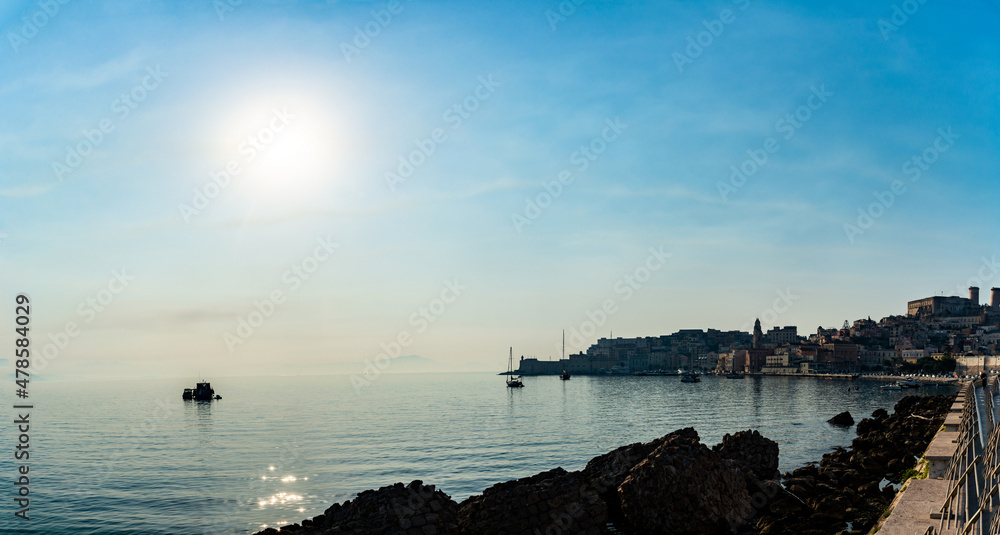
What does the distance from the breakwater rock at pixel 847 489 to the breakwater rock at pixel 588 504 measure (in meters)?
1.03

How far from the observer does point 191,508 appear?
26094 mm

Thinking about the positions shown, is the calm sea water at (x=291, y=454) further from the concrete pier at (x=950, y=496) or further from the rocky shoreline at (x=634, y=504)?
the concrete pier at (x=950, y=496)

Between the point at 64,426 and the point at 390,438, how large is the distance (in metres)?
36.8

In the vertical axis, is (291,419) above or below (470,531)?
below

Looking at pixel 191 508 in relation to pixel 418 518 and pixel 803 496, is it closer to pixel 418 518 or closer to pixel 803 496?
pixel 418 518

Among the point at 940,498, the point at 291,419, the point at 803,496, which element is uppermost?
the point at 940,498

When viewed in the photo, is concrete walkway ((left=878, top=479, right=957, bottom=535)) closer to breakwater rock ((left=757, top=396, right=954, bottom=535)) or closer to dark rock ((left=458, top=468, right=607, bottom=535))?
breakwater rock ((left=757, top=396, right=954, bottom=535))

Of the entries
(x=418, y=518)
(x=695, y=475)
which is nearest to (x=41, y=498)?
(x=418, y=518)

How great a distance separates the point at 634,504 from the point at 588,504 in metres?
2.24

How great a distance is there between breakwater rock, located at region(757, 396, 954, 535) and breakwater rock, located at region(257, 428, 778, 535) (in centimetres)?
103

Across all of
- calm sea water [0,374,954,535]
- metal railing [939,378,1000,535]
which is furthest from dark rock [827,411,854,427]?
metal railing [939,378,1000,535]

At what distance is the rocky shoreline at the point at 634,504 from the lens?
16.8 m

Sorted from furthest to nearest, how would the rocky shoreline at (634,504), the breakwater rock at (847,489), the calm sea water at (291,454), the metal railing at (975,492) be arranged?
the calm sea water at (291,454)
the breakwater rock at (847,489)
the rocky shoreline at (634,504)
the metal railing at (975,492)

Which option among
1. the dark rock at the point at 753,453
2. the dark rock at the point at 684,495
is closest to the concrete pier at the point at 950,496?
the dark rock at the point at 684,495
